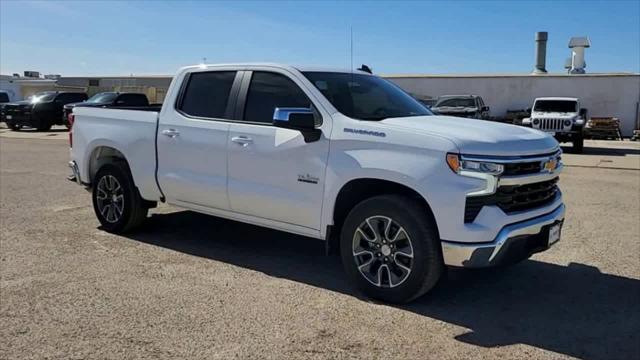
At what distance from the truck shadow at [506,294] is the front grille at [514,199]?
0.81m

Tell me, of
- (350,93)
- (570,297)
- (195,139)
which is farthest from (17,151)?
(570,297)

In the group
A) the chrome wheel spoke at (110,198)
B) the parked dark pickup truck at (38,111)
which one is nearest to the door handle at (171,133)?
the chrome wheel spoke at (110,198)

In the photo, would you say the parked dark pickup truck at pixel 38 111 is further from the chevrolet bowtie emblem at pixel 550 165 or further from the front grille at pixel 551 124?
the chevrolet bowtie emblem at pixel 550 165

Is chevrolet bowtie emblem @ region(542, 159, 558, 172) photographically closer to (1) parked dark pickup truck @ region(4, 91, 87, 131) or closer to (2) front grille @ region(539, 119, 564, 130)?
(2) front grille @ region(539, 119, 564, 130)

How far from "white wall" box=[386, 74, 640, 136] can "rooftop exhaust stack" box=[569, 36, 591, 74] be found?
7477mm

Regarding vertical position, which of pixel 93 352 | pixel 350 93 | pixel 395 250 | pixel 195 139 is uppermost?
pixel 350 93

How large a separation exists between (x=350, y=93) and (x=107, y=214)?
11.0 feet

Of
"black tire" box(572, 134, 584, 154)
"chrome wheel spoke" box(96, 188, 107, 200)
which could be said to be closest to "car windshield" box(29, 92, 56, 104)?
"black tire" box(572, 134, 584, 154)

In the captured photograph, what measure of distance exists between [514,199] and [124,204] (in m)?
4.32

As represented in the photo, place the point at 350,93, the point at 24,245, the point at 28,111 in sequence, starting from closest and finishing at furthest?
1. the point at 350,93
2. the point at 24,245
3. the point at 28,111

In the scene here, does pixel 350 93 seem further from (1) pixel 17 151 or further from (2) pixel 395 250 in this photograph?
(1) pixel 17 151

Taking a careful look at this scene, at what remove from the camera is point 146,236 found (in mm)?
6660

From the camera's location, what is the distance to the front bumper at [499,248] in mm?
4113

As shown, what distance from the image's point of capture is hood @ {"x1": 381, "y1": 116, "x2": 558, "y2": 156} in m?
4.16
